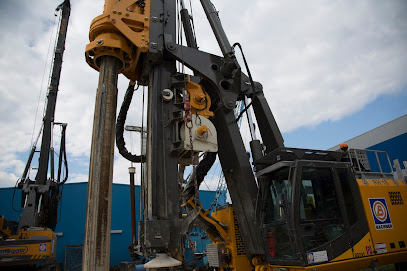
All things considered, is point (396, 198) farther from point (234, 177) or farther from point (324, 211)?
point (234, 177)

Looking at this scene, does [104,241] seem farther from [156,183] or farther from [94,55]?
[94,55]

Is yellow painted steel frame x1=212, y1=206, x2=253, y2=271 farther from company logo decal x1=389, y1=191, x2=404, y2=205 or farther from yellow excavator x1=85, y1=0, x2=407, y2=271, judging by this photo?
company logo decal x1=389, y1=191, x2=404, y2=205

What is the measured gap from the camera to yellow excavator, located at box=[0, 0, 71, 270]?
28.4 feet

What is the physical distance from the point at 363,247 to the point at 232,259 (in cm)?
219

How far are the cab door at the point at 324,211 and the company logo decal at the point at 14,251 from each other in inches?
329

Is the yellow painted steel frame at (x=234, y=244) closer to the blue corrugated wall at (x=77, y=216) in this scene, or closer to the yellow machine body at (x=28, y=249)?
the yellow machine body at (x=28, y=249)

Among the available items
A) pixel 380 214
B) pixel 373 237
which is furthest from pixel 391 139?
pixel 373 237

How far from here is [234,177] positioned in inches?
221

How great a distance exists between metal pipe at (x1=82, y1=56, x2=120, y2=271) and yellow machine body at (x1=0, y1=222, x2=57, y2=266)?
5.98m

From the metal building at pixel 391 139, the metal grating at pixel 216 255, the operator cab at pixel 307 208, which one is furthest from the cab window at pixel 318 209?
the metal building at pixel 391 139

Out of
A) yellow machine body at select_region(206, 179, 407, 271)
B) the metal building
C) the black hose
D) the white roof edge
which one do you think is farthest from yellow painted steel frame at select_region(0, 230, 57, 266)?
the white roof edge

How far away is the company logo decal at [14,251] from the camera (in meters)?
8.29

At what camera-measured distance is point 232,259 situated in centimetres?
528

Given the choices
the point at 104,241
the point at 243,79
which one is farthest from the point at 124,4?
the point at 104,241
